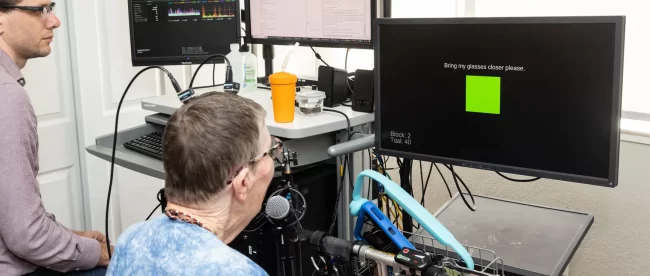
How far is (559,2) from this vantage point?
219cm

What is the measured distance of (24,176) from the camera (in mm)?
1666

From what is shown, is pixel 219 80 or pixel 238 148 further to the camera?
pixel 219 80

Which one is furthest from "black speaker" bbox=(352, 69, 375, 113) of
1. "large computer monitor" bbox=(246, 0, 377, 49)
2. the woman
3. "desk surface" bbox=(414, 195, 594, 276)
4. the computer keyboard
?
the woman

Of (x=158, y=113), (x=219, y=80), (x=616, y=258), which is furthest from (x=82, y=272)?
(x=616, y=258)

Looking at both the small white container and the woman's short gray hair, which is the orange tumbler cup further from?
the woman's short gray hair

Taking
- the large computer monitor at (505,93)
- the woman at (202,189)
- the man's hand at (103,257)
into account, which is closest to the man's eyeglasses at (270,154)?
the woman at (202,189)

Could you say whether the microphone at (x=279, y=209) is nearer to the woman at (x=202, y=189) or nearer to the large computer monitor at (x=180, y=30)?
the woman at (x=202, y=189)

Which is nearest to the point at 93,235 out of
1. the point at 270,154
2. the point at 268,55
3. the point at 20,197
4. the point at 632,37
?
the point at 20,197

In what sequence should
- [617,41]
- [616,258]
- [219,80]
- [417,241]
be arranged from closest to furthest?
1. [617,41]
2. [417,241]
3. [616,258]
4. [219,80]

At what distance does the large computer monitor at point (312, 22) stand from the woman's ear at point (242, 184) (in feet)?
3.30

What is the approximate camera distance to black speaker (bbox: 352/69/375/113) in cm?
196

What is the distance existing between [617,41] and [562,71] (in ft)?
0.42

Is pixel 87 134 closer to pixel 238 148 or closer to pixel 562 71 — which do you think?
pixel 238 148

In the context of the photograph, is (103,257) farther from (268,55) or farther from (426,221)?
(426,221)
